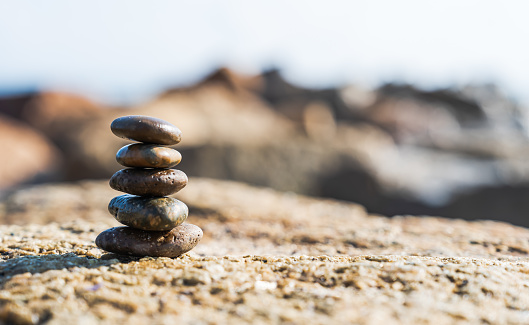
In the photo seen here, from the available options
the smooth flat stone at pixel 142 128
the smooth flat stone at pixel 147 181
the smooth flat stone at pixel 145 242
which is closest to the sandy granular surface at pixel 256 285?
the smooth flat stone at pixel 145 242

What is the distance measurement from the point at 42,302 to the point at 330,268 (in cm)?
150

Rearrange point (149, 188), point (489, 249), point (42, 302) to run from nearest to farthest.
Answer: point (42, 302)
point (149, 188)
point (489, 249)

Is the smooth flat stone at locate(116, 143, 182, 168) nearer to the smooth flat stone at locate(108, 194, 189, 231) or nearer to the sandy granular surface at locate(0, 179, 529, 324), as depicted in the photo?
the smooth flat stone at locate(108, 194, 189, 231)

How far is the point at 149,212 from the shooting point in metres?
2.72

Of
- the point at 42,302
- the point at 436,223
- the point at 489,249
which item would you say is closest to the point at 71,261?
the point at 42,302

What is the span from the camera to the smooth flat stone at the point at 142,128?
2721 millimetres

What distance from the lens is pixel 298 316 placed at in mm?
1898

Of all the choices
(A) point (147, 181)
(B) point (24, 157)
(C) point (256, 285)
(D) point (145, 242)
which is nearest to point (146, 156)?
(A) point (147, 181)

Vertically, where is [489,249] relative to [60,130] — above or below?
below

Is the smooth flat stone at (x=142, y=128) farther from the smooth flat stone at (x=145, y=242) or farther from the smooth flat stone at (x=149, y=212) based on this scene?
the smooth flat stone at (x=145, y=242)

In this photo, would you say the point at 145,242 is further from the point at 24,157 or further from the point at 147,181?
the point at 24,157

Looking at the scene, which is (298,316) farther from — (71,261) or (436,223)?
(436,223)

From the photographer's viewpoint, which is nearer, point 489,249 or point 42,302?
point 42,302

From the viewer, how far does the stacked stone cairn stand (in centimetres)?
273
